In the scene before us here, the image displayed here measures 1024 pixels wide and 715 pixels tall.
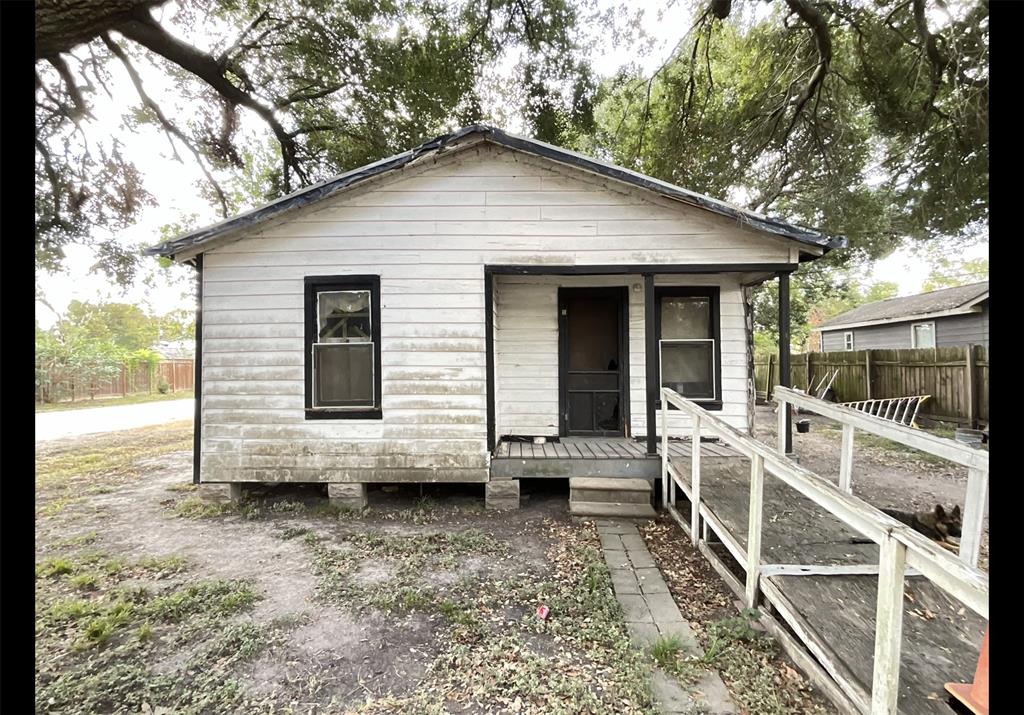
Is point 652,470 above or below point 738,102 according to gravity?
below

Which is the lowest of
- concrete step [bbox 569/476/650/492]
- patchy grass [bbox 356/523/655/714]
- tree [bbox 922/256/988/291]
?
patchy grass [bbox 356/523/655/714]

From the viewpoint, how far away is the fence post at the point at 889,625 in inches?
57.8

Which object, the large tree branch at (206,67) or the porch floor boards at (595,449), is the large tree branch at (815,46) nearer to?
the porch floor boards at (595,449)

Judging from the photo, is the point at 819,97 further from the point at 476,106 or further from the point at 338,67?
the point at 338,67

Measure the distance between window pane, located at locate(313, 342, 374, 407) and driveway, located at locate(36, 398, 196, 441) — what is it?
8972mm

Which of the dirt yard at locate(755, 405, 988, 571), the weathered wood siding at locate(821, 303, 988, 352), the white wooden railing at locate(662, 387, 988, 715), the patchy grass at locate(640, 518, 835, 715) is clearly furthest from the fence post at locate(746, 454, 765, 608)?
the weathered wood siding at locate(821, 303, 988, 352)

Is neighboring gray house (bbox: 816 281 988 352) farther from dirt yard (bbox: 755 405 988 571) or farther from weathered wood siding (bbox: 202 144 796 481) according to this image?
weathered wood siding (bbox: 202 144 796 481)

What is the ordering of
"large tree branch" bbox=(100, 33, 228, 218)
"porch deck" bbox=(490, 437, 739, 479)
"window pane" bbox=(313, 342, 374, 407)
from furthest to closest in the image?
"large tree branch" bbox=(100, 33, 228, 218), "window pane" bbox=(313, 342, 374, 407), "porch deck" bbox=(490, 437, 739, 479)

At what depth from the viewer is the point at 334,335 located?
16.4ft

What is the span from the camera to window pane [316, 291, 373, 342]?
499cm

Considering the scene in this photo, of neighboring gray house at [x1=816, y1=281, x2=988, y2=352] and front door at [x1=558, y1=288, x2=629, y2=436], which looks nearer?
front door at [x1=558, y1=288, x2=629, y2=436]

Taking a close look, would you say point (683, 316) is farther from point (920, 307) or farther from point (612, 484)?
point (920, 307)

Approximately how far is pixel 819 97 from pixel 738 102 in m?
1.67

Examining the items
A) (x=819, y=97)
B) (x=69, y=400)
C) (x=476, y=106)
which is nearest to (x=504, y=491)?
(x=476, y=106)
